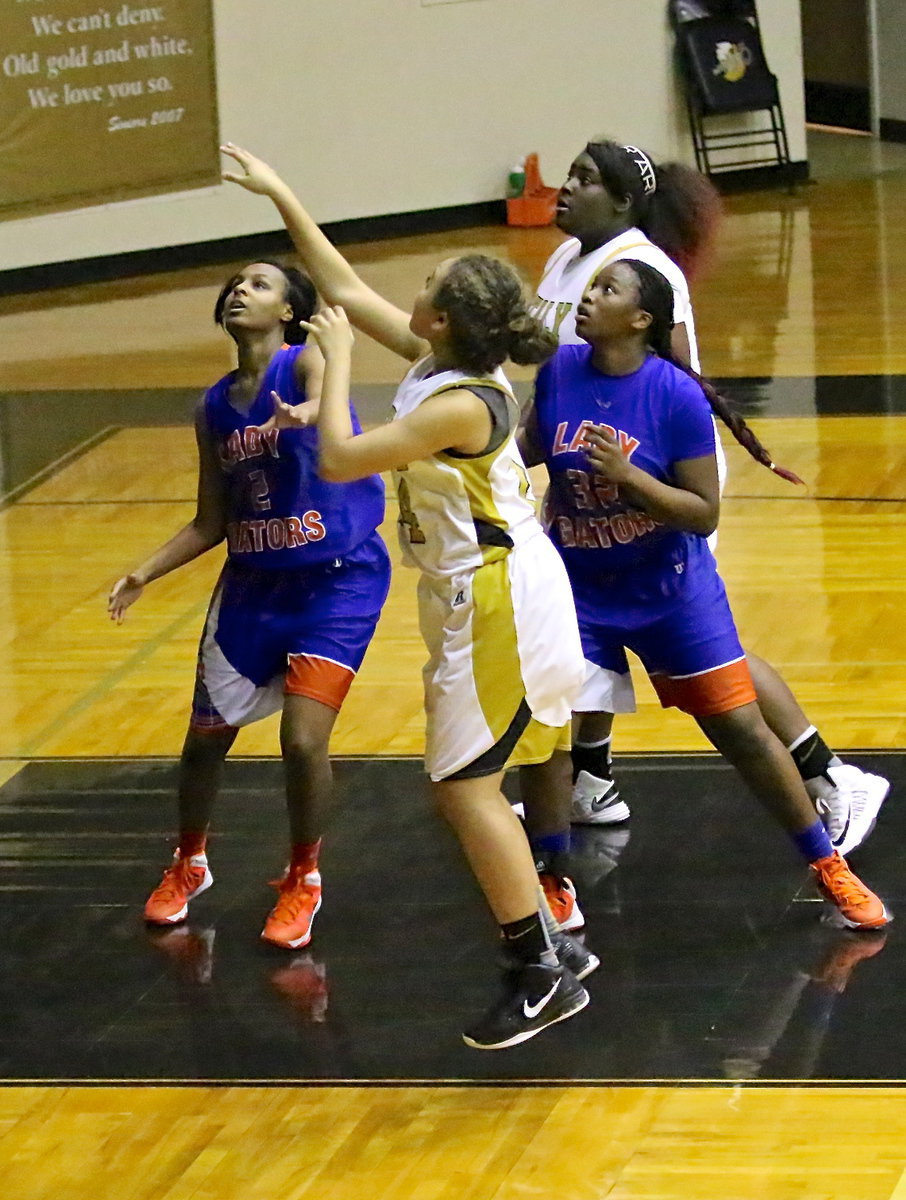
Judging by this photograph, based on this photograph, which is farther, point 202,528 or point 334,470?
point 202,528

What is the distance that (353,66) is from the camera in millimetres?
12648

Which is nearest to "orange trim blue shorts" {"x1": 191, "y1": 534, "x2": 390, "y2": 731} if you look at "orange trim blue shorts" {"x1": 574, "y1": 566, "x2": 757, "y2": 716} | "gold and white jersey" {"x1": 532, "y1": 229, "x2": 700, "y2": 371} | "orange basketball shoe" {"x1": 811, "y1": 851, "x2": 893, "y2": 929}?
"orange trim blue shorts" {"x1": 574, "y1": 566, "x2": 757, "y2": 716}

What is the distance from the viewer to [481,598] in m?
3.26

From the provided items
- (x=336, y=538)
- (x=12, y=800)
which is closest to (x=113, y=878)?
(x=12, y=800)

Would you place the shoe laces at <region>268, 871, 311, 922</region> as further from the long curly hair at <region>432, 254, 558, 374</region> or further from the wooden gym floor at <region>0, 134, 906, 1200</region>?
the long curly hair at <region>432, 254, 558, 374</region>

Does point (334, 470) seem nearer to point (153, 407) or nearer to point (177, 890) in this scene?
point (177, 890)

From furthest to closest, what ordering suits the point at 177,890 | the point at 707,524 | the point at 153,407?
the point at 153,407
the point at 177,890
the point at 707,524

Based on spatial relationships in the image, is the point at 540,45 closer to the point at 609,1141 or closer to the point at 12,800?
the point at 12,800

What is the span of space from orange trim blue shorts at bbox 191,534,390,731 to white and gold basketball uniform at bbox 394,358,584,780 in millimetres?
486

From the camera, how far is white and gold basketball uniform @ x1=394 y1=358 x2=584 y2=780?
10.6ft

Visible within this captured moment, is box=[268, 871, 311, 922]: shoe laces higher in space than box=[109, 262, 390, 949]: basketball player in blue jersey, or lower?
lower

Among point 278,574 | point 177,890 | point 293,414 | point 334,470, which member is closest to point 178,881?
point 177,890

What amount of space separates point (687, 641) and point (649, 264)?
0.72 metres

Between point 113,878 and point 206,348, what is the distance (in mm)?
5871
